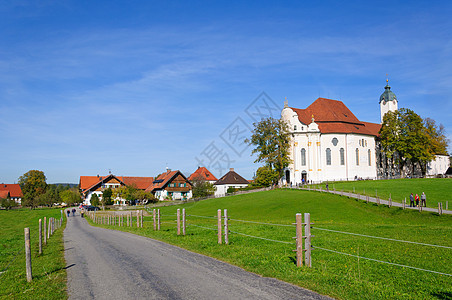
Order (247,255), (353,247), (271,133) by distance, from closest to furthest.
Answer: (247,255) → (353,247) → (271,133)

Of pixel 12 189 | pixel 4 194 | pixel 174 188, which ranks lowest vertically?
pixel 4 194

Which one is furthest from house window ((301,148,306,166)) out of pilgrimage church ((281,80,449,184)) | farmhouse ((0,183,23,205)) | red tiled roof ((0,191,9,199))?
farmhouse ((0,183,23,205))

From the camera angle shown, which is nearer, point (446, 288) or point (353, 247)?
point (446, 288)

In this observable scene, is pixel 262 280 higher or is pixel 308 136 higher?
pixel 308 136

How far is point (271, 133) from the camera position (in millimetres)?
74500

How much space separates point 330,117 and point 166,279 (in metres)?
74.3

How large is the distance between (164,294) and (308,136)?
70.5 m

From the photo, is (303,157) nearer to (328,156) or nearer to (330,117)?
(328,156)

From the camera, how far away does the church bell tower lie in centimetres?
9406

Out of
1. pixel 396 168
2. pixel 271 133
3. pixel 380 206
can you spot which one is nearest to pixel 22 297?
pixel 380 206

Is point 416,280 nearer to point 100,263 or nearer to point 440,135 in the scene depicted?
point 100,263

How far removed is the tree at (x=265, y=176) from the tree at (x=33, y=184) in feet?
219

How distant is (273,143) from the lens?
73.4m

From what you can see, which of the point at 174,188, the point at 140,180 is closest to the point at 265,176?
the point at 174,188
